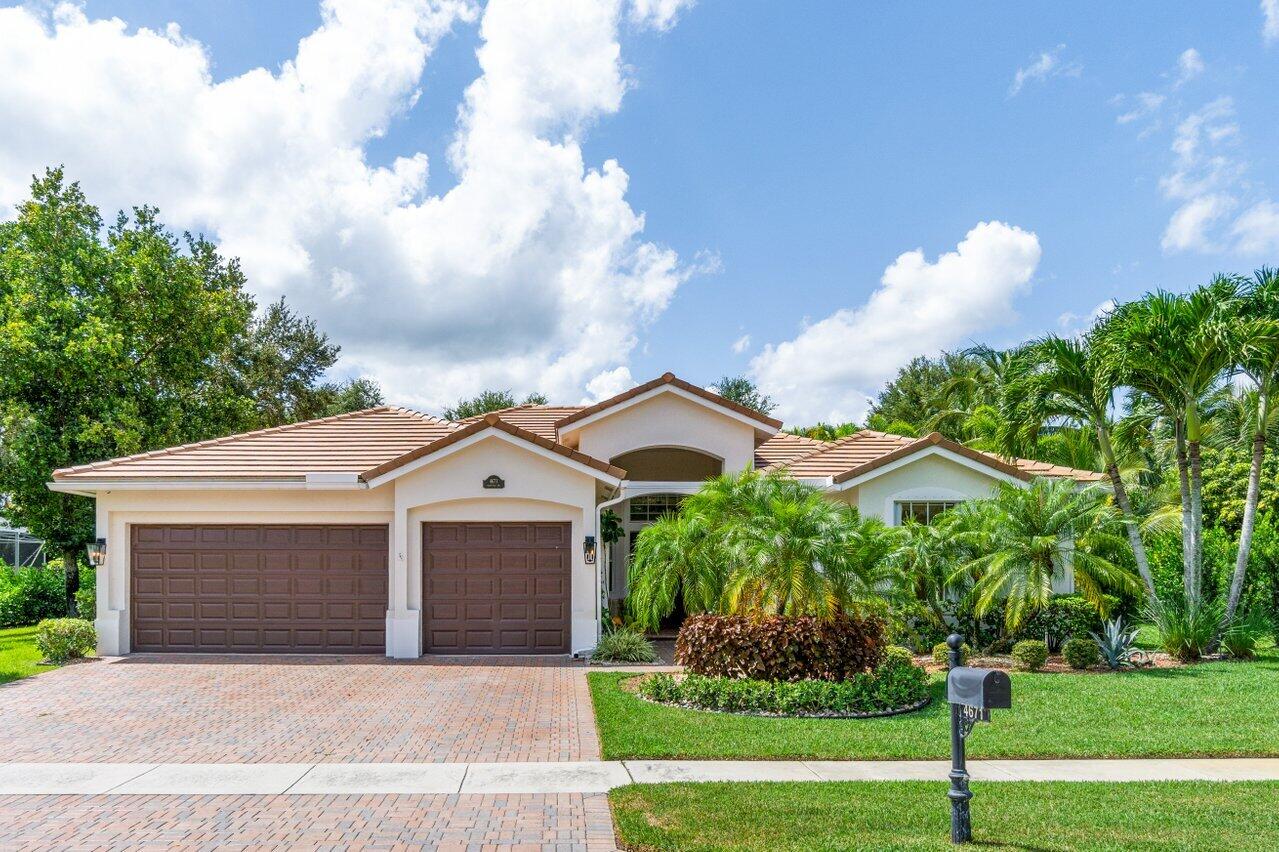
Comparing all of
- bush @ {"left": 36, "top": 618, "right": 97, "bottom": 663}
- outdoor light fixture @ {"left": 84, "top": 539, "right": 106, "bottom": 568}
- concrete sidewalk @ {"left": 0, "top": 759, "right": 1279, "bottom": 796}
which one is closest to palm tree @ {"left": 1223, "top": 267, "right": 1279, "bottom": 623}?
concrete sidewalk @ {"left": 0, "top": 759, "right": 1279, "bottom": 796}

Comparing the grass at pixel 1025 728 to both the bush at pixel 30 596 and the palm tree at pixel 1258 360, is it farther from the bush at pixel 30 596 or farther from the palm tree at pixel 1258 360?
the bush at pixel 30 596

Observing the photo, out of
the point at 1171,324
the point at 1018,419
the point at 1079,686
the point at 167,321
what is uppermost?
the point at 167,321

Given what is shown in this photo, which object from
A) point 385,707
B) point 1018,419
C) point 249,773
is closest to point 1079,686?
point 1018,419

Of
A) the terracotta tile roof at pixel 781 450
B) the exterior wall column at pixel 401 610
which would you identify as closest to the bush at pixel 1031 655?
the terracotta tile roof at pixel 781 450

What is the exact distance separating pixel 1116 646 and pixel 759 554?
680cm

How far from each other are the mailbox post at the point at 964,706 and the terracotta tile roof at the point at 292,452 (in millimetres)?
11968

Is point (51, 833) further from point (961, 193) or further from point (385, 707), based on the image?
point (961, 193)

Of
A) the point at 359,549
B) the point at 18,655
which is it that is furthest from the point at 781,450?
the point at 18,655

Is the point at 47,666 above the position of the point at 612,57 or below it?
below

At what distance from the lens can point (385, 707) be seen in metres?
11.0

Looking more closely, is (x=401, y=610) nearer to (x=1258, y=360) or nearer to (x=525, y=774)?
(x=525, y=774)

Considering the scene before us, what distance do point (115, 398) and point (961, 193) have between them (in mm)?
21677

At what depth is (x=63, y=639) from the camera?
1473 cm

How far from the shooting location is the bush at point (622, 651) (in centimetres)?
1476
